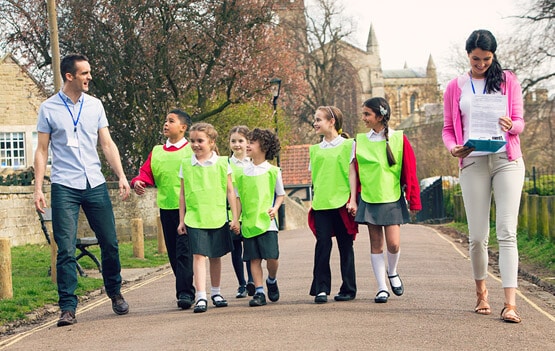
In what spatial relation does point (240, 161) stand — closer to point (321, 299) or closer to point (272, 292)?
point (272, 292)

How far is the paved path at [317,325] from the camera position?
22.4 ft

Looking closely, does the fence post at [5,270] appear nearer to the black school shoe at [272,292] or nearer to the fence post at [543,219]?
the black school shoe at [272,292]

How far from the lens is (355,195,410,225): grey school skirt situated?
898 cm

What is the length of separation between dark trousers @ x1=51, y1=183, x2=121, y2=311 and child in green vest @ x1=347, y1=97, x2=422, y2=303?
2.20 metres

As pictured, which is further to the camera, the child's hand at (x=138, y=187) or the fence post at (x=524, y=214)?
the fence post at (x=524, y=214)

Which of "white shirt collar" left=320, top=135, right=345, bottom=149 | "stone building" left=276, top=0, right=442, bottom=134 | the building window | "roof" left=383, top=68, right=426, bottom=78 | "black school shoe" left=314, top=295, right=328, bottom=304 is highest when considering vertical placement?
"roof" left=383, top=68, right=426, bottom=78

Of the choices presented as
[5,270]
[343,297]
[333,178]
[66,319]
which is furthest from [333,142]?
[5,270]

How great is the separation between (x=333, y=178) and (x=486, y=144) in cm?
190

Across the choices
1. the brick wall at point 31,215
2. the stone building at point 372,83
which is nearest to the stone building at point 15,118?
the stone building at point 372,83

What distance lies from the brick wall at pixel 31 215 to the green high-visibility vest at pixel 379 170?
13.8 meters

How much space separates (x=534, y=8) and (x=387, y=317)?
82.8 feet

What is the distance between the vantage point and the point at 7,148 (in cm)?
3922

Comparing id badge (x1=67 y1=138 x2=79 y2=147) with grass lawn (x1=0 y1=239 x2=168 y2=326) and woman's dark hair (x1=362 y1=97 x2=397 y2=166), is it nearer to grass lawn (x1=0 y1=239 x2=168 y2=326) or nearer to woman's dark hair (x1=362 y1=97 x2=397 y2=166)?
grass lawn (x1=0 y1=239 x2=168 y2=326)

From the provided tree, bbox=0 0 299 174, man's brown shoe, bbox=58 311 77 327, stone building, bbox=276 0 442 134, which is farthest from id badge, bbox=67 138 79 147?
stone building, bbox=276 0 442 134
